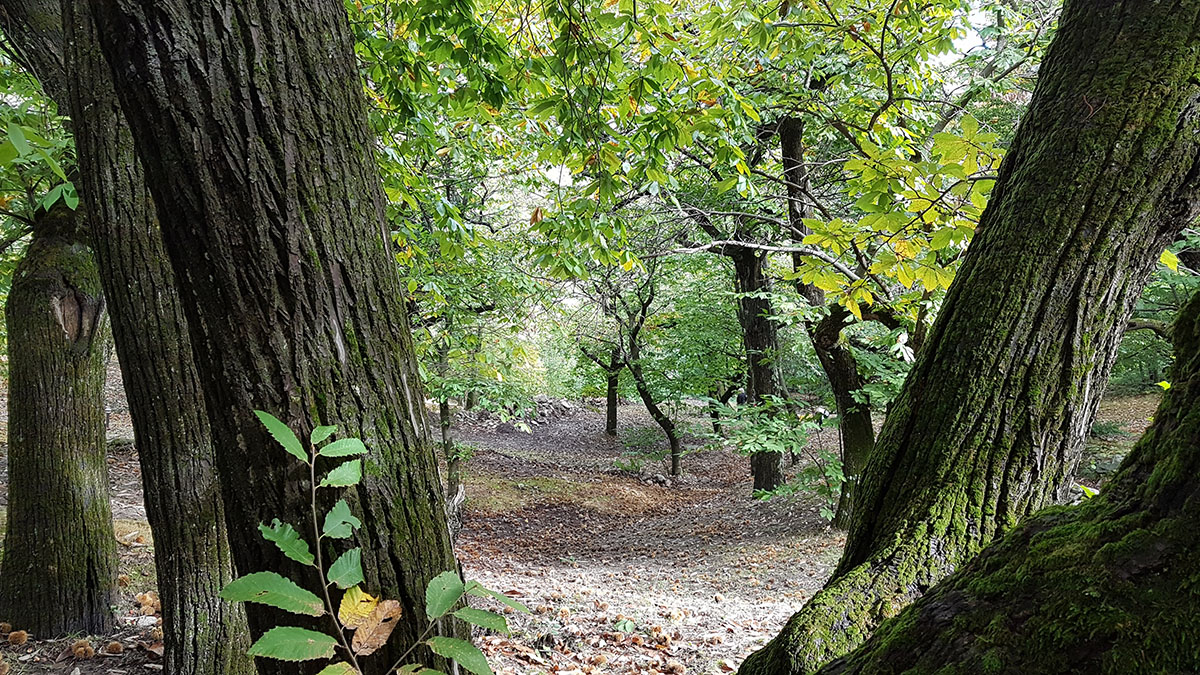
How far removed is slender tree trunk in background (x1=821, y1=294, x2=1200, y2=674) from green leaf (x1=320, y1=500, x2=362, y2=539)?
0.83m

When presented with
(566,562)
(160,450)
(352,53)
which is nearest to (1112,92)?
(352,53)

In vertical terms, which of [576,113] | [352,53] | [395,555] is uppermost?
[576,113]

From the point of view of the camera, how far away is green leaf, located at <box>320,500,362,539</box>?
106cm

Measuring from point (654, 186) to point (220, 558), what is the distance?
2473 millimetres

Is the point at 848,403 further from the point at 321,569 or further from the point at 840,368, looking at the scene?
the point at 321,569

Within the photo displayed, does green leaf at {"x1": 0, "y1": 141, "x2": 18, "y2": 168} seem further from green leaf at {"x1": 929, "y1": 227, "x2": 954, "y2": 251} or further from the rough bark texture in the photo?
the rough bark texture

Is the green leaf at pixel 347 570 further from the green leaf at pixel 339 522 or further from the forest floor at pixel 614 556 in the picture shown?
the forest floor at pixel 614 556

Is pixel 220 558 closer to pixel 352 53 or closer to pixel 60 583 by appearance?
pixel 60 583

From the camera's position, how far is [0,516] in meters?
5.41

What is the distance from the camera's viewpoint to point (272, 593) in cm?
99

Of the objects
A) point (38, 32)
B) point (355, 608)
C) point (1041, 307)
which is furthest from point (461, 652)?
point (38, 32)

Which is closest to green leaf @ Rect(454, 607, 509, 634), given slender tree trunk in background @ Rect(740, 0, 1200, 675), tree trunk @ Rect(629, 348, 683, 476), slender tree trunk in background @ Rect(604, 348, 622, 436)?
slender tree trunk in background @ Rect(740, 0, 1200, 675)

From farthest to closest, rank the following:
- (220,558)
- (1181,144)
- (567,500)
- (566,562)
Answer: (567,500) < (566,562) < (220,558) < (1181,144)

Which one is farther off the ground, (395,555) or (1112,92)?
(1112,92)
